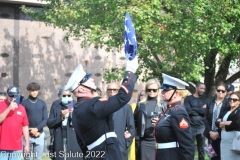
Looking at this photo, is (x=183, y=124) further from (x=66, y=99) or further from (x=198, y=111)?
(x=198, y=111)

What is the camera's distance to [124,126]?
350 inches

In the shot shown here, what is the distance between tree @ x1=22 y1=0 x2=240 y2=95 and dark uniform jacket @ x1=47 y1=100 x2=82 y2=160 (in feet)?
16.6

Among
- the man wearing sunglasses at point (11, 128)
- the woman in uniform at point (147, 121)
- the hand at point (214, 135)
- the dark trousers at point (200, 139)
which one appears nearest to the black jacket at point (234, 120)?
the hand at point (214, 135)

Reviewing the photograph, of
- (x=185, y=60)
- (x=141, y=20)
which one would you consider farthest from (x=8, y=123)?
(x=185, y=60)

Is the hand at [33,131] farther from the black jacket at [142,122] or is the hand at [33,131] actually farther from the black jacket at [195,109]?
the black jacket at [195,109]

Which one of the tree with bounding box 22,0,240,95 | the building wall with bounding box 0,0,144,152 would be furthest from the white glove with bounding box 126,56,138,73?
the building wall with bounding box 0,0,144,152

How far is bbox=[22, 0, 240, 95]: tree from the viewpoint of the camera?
14.2 m

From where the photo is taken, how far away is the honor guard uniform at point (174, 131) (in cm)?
643

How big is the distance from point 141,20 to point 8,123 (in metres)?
5.92

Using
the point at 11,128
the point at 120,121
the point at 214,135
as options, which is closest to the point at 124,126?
the point at 120,121

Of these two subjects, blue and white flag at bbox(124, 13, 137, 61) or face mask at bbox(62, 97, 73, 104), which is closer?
blue and white flag at bbox(124, 13, 137, 61)

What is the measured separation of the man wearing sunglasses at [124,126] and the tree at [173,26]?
16.5 ft

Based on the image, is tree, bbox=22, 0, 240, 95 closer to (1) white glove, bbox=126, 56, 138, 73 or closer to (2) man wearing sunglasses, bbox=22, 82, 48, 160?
(2) man wearing sunglasses, bbox=22, 82, 48, 160

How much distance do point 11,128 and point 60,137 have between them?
3.06 ft
